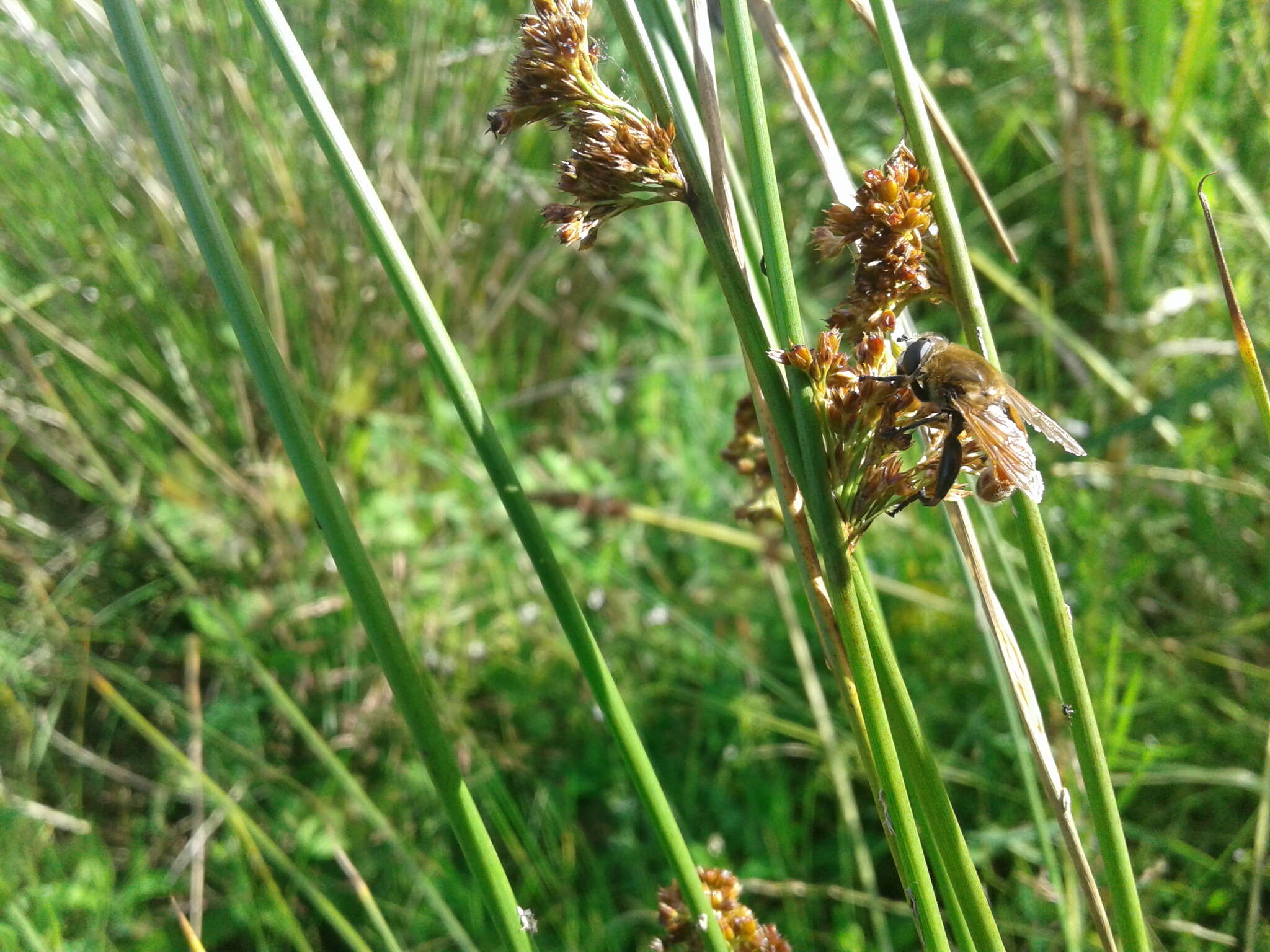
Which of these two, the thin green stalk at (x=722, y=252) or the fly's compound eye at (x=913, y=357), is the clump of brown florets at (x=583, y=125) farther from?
the fly's compound eye at (x=913, y=357)

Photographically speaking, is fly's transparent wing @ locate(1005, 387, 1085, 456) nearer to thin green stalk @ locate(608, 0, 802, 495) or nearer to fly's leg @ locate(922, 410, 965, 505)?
fly's leg @ locate(922, 410, 965, 505)

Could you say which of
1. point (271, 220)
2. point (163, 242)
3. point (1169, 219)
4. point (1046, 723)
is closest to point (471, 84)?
point (271, 220)

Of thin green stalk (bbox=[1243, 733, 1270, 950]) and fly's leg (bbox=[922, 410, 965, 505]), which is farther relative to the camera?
thin green stalk (bbox=[1243, 733, 1270, 950])

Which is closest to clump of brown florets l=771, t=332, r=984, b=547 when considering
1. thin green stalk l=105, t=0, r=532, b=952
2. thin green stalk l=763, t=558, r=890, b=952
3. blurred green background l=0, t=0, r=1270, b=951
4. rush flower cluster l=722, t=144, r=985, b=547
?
rush flower cluster l=722, t=144, r=985, b=547

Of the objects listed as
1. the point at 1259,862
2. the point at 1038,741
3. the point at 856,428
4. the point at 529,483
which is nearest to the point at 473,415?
the point at 856,428

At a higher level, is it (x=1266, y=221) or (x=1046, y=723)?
(x=1266, y=221)

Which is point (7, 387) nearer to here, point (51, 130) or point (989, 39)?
point (51, 130)
